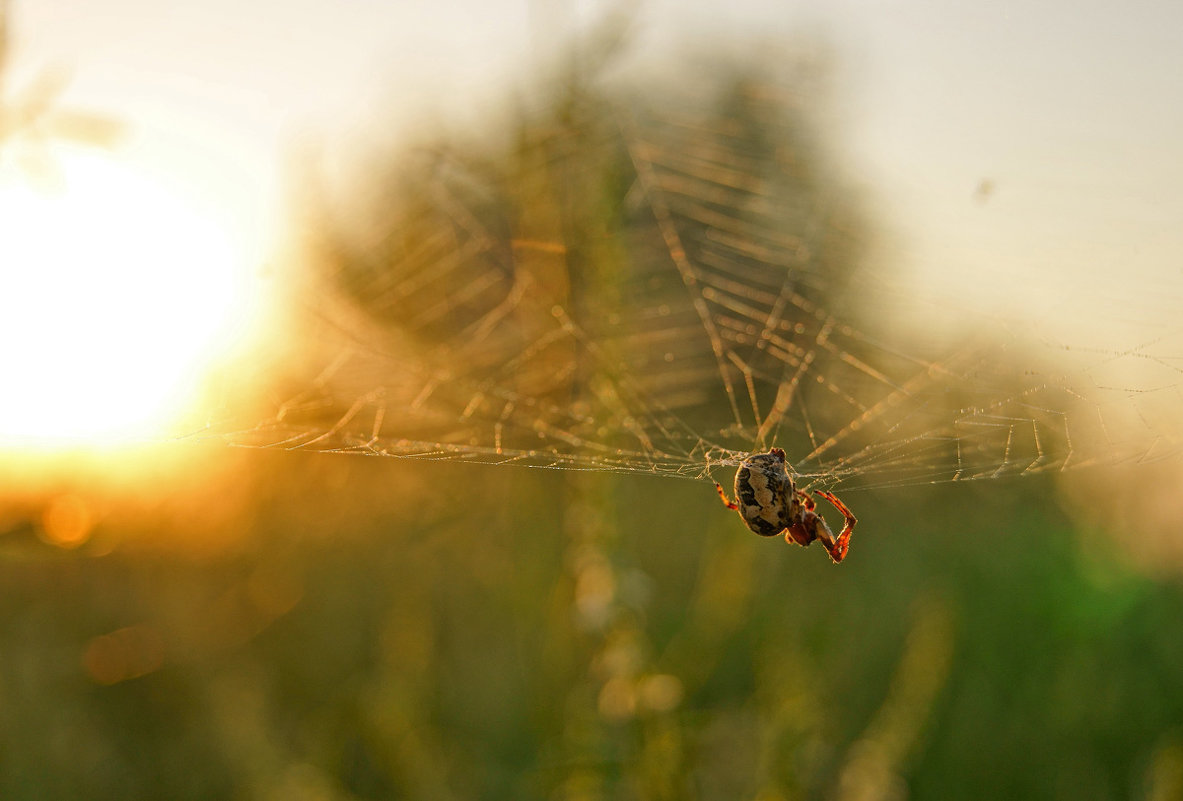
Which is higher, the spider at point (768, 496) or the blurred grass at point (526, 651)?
the spider at point (768, 496)

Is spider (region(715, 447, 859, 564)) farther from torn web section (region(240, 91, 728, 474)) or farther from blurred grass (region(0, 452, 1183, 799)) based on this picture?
blurred grass (region(0, 452, 1183, 799))

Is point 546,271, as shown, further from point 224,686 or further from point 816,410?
point 816,410

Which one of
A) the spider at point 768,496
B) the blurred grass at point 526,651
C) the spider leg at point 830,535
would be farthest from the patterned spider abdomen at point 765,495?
the blurred grass at point 526,651

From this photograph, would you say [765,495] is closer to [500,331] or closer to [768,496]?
[768,496]

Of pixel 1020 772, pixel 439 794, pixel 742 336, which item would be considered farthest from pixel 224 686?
pixel 1020 772

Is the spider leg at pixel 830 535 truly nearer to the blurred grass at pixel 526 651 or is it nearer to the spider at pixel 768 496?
the spider at pixel 768 496

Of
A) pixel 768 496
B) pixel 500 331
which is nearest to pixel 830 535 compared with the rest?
pixel 768 496

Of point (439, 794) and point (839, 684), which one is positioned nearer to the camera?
point (439, 794)
